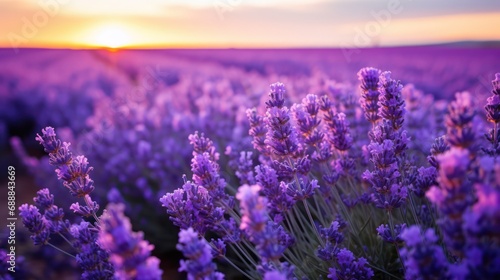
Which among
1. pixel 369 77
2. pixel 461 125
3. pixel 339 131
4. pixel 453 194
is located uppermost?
pixel 369 77

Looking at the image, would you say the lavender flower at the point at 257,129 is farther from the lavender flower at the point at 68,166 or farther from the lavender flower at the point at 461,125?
the lavender flower at the point at 461,125

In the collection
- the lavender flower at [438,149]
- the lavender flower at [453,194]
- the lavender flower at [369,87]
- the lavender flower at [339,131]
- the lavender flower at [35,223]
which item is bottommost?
the lavender flower at [453,194]

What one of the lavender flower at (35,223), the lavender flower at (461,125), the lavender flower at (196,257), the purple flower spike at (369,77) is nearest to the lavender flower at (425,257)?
the lavender flower at (461,125)

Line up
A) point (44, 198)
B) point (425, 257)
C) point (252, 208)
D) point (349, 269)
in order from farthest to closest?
point (44, 198) < point (349, 269) < point (252, 208) < point (425, 257)

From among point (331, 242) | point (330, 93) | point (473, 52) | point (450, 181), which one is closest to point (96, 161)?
point (330, 93)

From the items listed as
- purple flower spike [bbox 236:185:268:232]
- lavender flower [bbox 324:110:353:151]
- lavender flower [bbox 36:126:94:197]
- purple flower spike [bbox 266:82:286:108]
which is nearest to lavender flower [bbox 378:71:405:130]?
lavender flower [bbox 324:110:353:151]

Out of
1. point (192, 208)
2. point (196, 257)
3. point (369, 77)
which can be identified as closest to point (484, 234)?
point (196, 257)

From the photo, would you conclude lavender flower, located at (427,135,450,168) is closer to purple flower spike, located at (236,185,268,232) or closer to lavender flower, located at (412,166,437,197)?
lavender flower, located at (412,166,437,197)

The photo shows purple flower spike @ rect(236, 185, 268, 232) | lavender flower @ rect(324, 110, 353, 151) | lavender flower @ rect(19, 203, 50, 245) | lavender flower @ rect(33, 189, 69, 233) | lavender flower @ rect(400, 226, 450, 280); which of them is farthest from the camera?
lavender flower @ rect(324, 110, 353, 151)

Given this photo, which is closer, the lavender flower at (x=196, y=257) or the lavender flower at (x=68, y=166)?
the lavender flower at (x=196, y=257)

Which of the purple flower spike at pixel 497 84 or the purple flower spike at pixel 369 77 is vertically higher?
the purple flower spike at pixel 369 77

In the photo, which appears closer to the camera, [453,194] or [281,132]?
[453,194]

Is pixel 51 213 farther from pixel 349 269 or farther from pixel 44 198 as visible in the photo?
pixel 349 269

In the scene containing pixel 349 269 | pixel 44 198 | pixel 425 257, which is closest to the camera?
pixel 425 257
